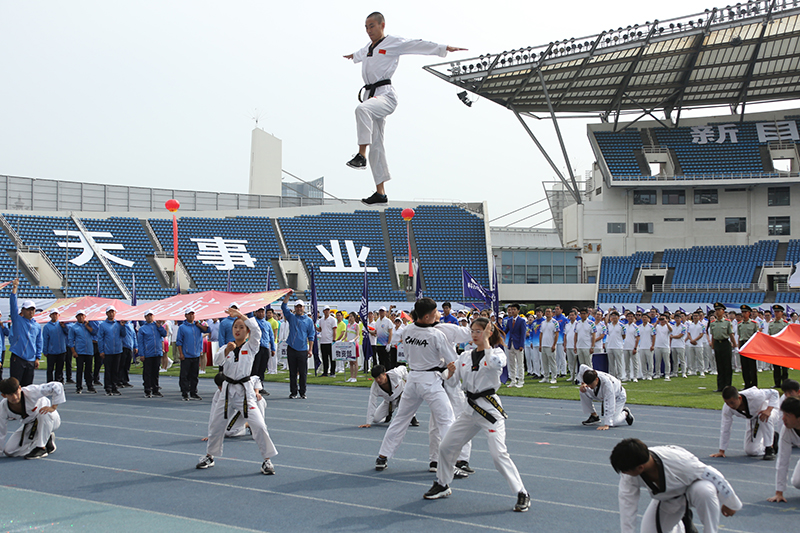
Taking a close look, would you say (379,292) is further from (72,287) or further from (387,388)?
(387,388)

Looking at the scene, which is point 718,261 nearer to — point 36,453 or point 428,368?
point 428,368

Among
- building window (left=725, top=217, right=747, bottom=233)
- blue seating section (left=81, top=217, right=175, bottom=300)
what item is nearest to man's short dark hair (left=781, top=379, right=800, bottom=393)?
blue seating section (left=81, top=217, right=175, bottom=300)

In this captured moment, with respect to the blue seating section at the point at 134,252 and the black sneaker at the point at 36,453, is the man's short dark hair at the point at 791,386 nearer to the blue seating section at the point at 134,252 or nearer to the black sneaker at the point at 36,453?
the black sneaker at the point at 36,453

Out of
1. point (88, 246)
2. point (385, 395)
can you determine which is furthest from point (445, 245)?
point (385, 395)

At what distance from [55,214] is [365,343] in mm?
30112

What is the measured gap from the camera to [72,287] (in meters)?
34.3

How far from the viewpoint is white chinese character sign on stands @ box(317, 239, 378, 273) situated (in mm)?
39406

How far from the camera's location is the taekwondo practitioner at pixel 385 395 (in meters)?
9.95

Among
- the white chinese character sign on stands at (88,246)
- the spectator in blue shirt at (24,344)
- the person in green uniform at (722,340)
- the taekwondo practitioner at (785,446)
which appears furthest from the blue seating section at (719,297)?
the spectator in blue shirt at (24,344)

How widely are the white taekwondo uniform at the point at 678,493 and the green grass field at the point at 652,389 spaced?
9.11 metres

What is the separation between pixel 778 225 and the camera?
1668 inches

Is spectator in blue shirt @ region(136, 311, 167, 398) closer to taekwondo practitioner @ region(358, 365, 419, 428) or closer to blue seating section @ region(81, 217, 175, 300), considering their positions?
taekwondo practitioner @ region(358, 365, 419, 428)

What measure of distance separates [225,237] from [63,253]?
9227 mm

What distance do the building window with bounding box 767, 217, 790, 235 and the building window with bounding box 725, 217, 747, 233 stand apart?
1478 millimetres
